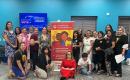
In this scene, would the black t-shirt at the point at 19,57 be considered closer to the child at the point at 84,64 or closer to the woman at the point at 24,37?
the woman at the point at 24,37

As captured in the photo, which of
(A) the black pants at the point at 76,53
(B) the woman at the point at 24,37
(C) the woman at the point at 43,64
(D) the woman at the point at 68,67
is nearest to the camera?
(D) the woman at the point at 68,67

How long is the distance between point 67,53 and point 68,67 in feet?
1.30

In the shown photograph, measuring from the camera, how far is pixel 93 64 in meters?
7.90

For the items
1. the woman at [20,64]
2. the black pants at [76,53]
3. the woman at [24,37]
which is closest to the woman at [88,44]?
the black pants at [76,53]

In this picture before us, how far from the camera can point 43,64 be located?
23.5 ft

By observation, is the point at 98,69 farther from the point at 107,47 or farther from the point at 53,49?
the point at 53,49

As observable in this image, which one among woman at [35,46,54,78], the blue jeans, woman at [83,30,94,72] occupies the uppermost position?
woman at [83,30,94,72]

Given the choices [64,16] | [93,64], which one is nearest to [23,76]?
[93,64]

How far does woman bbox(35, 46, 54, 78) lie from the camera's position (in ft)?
23.3

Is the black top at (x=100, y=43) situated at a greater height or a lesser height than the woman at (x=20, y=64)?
greater

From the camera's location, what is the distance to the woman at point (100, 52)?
7539 mm

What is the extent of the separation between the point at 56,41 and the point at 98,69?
4.97 feet

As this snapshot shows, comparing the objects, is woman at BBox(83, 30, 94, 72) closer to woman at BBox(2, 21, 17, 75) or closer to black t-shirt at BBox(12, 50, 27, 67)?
black t-shirt at BBox(12, 50, 27, 67)

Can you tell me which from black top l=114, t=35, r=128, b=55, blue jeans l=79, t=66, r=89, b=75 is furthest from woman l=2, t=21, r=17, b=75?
black top l=114, t=35, r=128, b=55
